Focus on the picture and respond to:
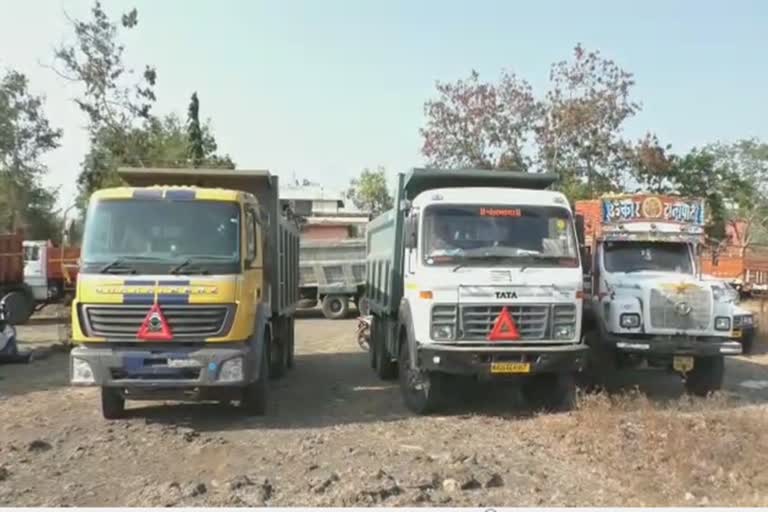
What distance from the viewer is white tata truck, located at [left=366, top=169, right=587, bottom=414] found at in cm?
930

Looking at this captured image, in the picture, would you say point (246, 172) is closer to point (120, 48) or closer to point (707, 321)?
point (707, 321)

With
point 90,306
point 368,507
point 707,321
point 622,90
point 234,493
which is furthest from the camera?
point 622,90

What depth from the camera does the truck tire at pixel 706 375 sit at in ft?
36.2

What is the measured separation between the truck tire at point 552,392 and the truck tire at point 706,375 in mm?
2086

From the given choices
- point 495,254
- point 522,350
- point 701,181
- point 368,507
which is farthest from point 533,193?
point 701,181

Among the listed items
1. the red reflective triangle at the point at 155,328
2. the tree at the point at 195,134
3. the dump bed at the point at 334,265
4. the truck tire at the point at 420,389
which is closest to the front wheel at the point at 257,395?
the red reflective triangle at the point at 155,328

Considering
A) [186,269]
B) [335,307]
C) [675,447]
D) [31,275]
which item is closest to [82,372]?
[186,269]

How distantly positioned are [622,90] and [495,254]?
75.4 ft

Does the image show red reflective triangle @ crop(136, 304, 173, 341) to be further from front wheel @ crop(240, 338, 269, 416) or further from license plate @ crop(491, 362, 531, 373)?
license plate @ crop(491, 362, 531, 373)

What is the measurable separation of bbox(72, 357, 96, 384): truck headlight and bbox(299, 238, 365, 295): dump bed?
17.4m

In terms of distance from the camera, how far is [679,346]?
10.6 m

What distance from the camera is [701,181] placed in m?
36.2

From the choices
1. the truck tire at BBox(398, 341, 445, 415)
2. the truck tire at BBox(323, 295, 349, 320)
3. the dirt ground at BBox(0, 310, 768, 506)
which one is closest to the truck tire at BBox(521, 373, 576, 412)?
the dirt ground at BBox(0, 310, 768, 506)

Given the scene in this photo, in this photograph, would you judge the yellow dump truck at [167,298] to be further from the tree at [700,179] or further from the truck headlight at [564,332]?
the tree at [700,179]
